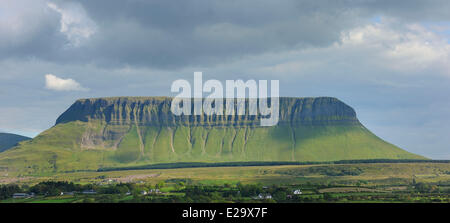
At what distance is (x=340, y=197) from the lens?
18362 centimetres

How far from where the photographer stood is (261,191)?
7771 inches

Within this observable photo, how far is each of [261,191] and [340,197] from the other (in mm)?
29875

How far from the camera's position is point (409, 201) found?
17625 cm
